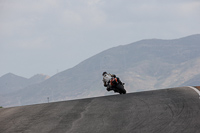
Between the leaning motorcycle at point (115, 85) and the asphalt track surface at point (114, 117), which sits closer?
the asphalt track surface at point (114, 117)

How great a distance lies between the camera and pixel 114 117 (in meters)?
10.9

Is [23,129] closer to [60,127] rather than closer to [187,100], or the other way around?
[60,127]

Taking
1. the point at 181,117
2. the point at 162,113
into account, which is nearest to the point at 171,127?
the point at 181,117

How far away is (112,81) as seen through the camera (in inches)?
782

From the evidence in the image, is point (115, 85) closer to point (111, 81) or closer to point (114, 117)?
point (111, 81)

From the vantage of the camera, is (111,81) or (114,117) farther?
(111,81)

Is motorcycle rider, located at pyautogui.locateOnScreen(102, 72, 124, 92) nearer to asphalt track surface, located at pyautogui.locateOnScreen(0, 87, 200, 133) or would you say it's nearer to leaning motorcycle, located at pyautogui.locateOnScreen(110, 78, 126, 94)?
leaning motorcycle, located at pyautogui.locateOnScreen(110, 78, 126, 94)

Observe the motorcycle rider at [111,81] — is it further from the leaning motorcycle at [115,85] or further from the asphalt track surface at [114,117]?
the asphalt track surface at [114,117]

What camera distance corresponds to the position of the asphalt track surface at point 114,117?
9258 millimetres

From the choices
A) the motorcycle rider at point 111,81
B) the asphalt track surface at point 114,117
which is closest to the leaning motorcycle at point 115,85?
the motorcycle rider at point 111,81

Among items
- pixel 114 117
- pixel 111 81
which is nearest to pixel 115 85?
pixel 111 81

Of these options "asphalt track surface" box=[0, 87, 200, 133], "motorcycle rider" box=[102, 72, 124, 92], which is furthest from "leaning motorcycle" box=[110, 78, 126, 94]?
"asphalt track surface" box=[0, 87, 200, 133]

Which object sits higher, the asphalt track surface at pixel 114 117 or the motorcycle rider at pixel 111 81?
the motorcycle rider at pixel 111 81

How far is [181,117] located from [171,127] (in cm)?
115
